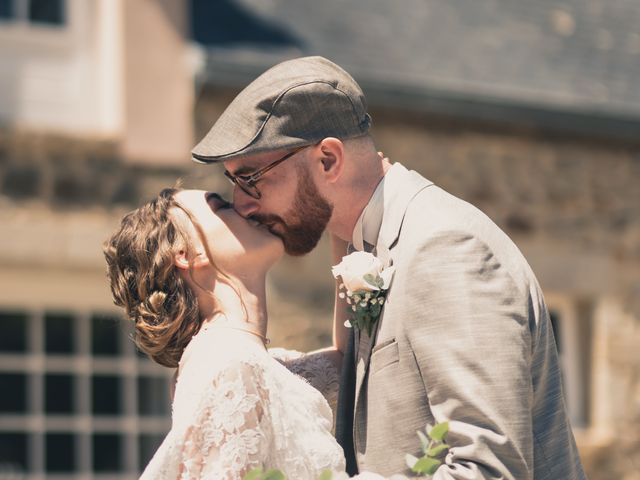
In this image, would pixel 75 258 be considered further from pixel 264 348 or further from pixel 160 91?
pixel 264 348

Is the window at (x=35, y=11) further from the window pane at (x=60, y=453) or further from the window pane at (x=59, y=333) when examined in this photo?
the window pane at (x=60, y=453)

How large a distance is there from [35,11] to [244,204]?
4.74m

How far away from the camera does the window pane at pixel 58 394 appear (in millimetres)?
7777

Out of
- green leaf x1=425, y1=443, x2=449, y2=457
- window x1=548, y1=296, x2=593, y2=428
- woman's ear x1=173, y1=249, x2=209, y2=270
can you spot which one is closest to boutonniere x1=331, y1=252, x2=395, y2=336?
woman's ear x1=173, y1=249, x2=209, y2=270

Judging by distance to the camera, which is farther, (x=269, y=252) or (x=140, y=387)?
(x=140, y=387)

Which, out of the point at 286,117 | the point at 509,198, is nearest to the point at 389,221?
the point at 286,117

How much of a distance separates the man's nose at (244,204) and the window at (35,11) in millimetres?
4599

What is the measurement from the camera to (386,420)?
3.27m

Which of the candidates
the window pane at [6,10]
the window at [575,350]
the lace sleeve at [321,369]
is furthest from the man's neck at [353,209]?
the window at [575,350]

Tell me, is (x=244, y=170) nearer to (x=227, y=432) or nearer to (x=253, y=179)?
(x=253, y=179)

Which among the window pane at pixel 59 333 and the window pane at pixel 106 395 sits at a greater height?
the window pane at pixel 59 333

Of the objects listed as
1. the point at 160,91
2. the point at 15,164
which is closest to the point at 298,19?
the point at 160,91

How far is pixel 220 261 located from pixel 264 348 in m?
0.25

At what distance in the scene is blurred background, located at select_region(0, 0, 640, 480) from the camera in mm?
7699
